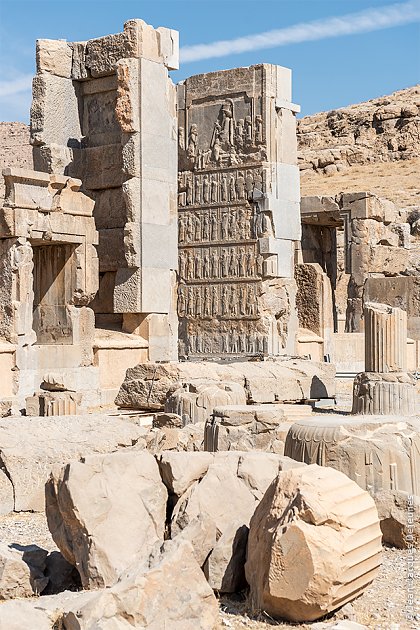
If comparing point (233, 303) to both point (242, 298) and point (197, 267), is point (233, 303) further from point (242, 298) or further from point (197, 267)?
point (197, 267)

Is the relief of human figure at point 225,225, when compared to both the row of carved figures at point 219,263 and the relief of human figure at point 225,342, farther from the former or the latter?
the relief of human figure at point 225,342

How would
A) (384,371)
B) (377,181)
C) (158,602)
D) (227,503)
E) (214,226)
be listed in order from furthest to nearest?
(377,181) → (214,226) → (384,371) → (227,503) → (158,602)

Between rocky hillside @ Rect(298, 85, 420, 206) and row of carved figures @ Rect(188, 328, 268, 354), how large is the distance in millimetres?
26185

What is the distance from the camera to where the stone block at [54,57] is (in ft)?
49.1

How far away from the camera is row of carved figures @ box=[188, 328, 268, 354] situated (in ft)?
58.0

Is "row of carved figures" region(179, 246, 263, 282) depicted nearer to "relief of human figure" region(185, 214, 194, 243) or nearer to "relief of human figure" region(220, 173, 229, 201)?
"relief of human figure" region(185, 214, 194, 243)

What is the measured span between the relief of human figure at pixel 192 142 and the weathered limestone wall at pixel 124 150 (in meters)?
3.58

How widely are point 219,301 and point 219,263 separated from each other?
27.2 inches

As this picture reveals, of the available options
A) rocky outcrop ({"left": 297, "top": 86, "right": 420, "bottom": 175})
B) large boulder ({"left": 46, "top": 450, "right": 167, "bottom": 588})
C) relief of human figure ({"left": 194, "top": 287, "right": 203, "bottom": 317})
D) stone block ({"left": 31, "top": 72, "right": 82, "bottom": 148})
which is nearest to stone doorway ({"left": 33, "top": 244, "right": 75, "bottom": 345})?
stone block ({"left": 31, "top": 72, "right": 82, "bottom": 148})

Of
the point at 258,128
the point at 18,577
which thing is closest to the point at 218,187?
the point at 258,128

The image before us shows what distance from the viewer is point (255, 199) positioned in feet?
58.0

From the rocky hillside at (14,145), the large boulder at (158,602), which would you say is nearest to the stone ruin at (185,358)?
the large boulder at (158,602)

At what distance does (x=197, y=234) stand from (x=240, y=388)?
7.65 m

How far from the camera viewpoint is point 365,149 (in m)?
51.8
